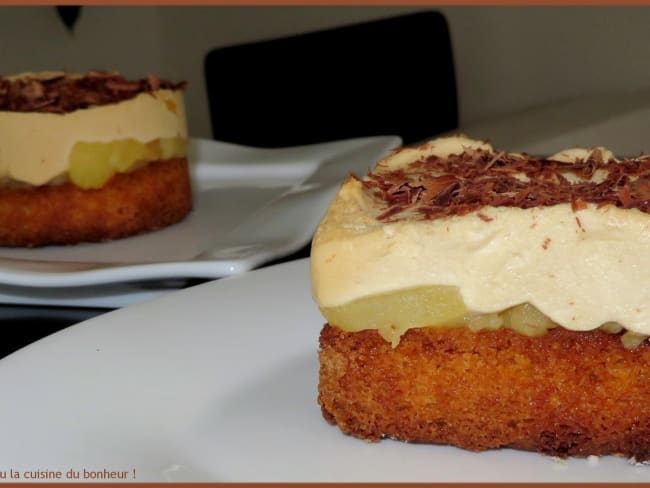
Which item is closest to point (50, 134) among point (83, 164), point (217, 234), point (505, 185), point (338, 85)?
point (83, 164)

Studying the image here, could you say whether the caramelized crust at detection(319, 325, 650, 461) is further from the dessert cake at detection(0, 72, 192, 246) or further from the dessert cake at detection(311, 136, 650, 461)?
the dessert cake at detection(0, 72, 192, 246)

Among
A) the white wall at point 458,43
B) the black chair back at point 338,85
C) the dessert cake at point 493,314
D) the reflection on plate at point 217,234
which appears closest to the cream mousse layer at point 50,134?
the reflection on plate at point 217,234

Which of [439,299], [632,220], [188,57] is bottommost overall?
[188,57]

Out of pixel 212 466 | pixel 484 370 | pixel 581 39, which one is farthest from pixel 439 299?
pixel 581 39

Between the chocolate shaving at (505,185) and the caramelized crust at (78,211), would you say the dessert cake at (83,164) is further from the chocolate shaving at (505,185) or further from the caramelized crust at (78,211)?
the chocolate shaving at (505,185)

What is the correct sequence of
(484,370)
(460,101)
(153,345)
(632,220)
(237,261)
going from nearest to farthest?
(632,220), (484,370), (153,345), (237,261), (460,101)

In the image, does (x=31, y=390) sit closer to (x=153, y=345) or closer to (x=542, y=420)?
(x=153, y=345)

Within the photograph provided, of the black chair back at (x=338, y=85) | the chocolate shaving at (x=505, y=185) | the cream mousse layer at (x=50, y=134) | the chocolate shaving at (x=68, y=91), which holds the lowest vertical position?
the black chair back at (x=338, y=85)
